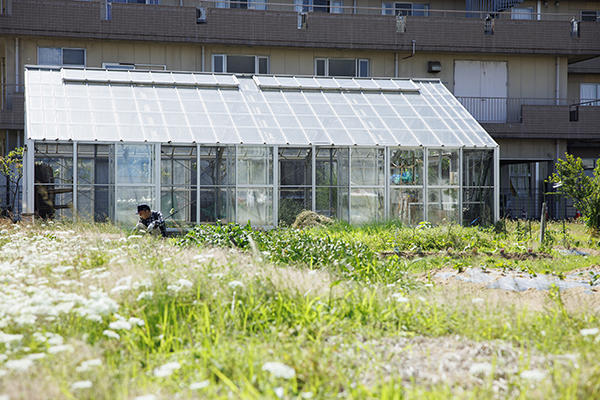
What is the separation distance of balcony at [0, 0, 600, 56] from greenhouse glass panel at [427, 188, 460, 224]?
8.02 meters

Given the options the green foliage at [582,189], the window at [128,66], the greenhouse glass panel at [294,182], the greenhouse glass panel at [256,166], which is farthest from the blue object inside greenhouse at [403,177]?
the window at [128,66]

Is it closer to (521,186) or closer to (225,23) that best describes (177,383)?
(225,23)

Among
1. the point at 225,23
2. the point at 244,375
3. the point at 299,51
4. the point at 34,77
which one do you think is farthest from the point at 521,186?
the point at 244,375

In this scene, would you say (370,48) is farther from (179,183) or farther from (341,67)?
(179,183)

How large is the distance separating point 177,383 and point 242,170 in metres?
10.6

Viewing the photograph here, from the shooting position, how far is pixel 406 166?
48.0ft

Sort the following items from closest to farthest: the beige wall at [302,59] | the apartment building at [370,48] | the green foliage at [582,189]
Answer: the green foliage at [582,189]
the apartment building at [370,48]
the beige wall at [302,59]

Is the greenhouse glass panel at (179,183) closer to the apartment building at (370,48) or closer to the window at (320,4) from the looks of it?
the apartment building at (370,48)

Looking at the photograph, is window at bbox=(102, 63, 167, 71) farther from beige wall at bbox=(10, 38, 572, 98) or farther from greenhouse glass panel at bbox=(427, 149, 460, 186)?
greenhouse glass panel at bbox=(427, 149, 460, 186)

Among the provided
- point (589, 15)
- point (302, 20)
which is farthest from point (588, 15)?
point (302, 20)

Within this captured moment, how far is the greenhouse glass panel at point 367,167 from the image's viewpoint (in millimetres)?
14406

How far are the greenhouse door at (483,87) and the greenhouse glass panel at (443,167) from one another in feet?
23.8


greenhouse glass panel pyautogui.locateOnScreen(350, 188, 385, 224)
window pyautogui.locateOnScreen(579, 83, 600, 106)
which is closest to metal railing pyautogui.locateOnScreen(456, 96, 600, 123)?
window pyautogui.locateOnScreen(579, 83, 600, 106)

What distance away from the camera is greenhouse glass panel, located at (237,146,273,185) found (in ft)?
45.6
